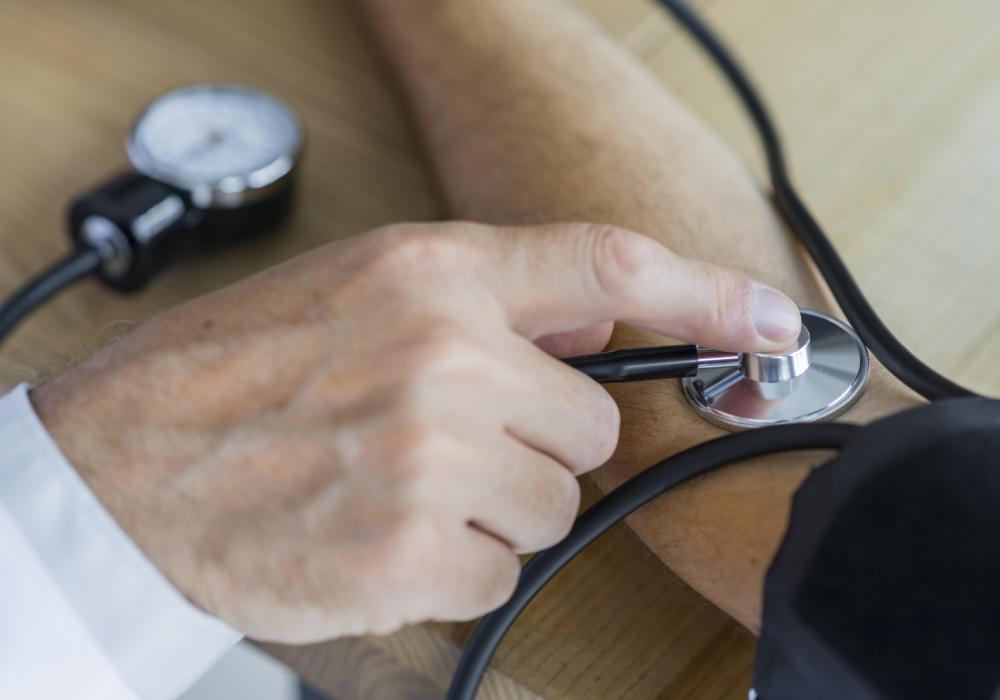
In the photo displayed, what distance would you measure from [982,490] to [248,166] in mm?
525

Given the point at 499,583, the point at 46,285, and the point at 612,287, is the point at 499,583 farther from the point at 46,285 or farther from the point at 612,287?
the point at 46,285

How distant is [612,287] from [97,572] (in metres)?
0.25

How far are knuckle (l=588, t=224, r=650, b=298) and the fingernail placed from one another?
0.20 ft

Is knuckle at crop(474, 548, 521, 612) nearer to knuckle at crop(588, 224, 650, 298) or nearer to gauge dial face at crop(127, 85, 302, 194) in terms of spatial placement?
knuckle at crop(588, 224, 650, 298)

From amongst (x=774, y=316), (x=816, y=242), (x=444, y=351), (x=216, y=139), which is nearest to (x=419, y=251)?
(x=444, y=351)

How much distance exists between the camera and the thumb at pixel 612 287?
0.44m

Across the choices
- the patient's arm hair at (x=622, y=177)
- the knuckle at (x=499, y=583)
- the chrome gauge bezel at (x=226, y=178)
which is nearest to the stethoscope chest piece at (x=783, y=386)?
Answer: the patient's arm hair at (x=622, y=177)

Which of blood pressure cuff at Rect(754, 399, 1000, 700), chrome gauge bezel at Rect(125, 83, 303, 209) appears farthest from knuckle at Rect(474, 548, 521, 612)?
chrome gauge bezel at Rect(125, 83, 303, 209)

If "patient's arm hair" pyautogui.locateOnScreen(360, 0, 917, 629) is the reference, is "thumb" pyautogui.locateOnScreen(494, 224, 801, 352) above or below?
above

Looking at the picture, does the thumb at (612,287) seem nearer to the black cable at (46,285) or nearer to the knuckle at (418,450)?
the knuckle at (418,450)

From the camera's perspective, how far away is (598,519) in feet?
1.51

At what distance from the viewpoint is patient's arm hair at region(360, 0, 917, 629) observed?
47 centimetres

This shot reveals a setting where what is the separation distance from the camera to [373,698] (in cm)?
56

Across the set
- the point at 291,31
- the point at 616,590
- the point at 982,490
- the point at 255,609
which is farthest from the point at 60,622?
the point at 291,31
